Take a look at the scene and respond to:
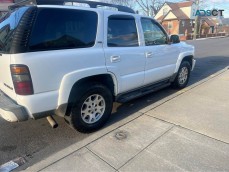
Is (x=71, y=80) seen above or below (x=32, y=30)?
below

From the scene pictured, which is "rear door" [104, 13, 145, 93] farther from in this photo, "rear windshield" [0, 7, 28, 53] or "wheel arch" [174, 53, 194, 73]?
"wheel arch" [174, 53, 194, 73]

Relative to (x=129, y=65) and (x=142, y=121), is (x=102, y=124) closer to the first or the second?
(x=142, y=121)

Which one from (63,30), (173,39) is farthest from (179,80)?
(63,30)

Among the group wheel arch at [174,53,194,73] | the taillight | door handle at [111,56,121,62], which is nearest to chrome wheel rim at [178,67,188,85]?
wheel arch at [174,53,194,73]

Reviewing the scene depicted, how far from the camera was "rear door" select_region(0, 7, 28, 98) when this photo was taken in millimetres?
2662

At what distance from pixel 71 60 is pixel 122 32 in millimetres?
1300

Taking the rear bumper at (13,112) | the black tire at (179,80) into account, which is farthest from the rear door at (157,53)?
the rear bumper at (13,112)

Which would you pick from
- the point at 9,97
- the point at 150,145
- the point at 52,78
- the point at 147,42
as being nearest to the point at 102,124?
the point at 150,145

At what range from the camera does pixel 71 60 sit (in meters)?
2.88

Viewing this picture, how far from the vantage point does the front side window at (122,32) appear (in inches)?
138

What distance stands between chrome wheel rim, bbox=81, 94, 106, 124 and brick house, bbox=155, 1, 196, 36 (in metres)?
44.3

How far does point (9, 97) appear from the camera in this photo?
9.68 feet

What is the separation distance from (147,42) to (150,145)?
2.11 m

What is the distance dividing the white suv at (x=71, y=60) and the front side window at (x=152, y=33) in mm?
30
